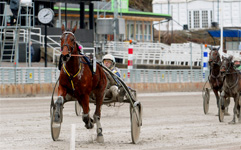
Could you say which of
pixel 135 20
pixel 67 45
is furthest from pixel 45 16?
pixel 135 20

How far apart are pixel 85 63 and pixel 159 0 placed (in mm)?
61426

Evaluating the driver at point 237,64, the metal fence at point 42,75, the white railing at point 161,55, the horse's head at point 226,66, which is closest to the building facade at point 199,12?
the white railing at point 161,55

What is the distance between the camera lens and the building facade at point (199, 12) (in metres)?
67.2

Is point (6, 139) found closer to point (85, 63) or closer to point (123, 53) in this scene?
point (85, 63)

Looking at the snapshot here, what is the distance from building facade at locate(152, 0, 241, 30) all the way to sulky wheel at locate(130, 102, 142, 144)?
55.7 meters

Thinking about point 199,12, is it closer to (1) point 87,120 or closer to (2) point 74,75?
(1) point 87,120

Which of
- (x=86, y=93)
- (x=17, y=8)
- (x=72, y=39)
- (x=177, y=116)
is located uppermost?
(x=17, y=8)

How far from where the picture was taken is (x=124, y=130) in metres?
12.7

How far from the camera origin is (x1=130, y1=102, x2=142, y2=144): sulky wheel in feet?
34.7

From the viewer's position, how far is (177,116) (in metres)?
16.5

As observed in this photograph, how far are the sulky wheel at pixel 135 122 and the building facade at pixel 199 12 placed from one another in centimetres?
5571

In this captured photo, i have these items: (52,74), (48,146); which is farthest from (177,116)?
(52,74)

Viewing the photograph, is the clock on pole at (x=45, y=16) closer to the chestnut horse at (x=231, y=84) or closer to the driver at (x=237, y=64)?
the driver at (x=237, y=64)

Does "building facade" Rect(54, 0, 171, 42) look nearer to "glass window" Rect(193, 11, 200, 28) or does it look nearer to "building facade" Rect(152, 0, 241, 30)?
"building facade" Rect(152, 0, 241, 30)
